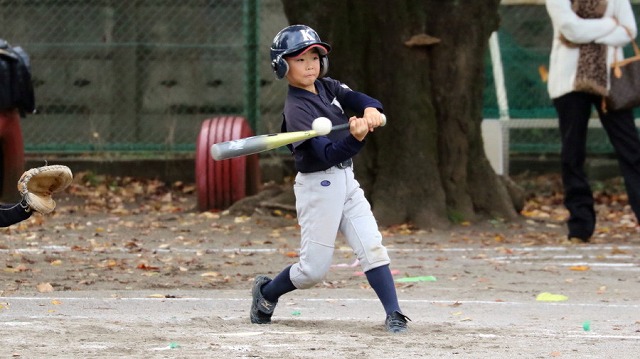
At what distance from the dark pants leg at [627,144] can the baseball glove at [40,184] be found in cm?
565

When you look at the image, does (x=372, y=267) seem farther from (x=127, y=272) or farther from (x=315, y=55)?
(x=127, y=272)

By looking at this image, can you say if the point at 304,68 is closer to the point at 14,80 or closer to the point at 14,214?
the point at 14,214

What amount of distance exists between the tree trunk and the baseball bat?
5.90 meters

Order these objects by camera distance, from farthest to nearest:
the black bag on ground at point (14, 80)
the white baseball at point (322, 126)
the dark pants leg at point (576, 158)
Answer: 1. the black bag on ground at point (14, 80)
2. the dark pants leg at point (576, 158)
3. the white baseball at point (322, 126)

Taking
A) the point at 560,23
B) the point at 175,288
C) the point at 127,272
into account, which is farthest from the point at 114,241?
the point at 560,23

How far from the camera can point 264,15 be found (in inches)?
623

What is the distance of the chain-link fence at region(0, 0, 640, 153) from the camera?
16062 mm

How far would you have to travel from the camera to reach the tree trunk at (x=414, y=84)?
12.5 m

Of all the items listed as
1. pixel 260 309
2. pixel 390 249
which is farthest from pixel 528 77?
pixel 260 309

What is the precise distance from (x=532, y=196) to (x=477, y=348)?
30.6ft

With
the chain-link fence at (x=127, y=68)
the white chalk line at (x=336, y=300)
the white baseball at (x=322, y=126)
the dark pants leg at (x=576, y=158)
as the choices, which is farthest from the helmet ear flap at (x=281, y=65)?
the chain-link fence at (x=127, y=68)

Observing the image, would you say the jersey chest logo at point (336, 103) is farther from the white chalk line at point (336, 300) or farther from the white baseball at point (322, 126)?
the white chalk line at point (336, 300)

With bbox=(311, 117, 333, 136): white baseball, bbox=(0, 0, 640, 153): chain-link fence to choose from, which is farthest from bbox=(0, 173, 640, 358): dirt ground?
bbox=(0, 0, 640, 153): chain-link fence

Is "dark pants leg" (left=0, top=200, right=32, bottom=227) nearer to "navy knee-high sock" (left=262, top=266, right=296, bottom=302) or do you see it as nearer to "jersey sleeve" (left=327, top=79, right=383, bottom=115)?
"navy knee-high sock" (left=262, top=266, right=296, bottom=302)
